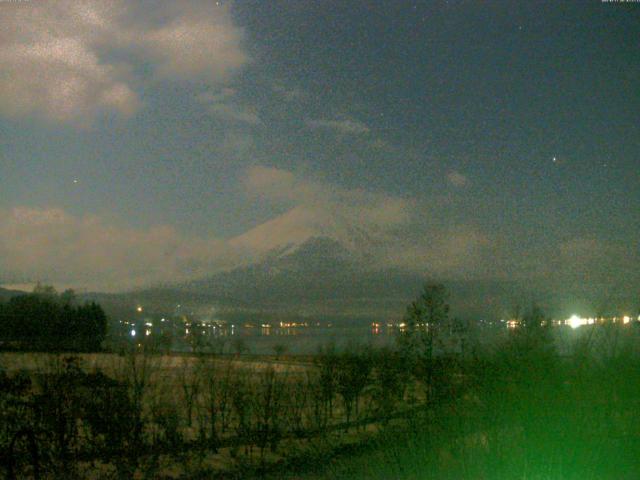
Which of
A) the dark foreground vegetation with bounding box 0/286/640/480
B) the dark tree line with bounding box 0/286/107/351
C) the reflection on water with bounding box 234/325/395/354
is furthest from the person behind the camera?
the reflection on water with bounding box 234/325/395/354

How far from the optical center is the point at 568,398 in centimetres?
730

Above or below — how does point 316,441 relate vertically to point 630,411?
below

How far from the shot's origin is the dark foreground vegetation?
6961 mm

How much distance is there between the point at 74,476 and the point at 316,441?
17.7 feet

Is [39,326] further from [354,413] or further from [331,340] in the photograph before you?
[354,413]

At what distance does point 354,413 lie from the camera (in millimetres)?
21500

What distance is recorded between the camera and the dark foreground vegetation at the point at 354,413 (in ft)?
22.8

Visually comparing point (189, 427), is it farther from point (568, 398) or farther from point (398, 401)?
point (568, 398)

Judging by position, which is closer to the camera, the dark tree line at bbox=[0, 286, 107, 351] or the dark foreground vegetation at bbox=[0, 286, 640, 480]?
the dark foreground vegetation at bbox=[0, 286, 640, 480]

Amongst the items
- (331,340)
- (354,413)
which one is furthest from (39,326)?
(354,413)

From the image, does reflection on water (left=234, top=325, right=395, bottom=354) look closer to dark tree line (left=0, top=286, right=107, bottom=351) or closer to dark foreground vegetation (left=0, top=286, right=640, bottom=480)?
dark foreground vegetation (left=0, top=286, right=640, bottom=480)

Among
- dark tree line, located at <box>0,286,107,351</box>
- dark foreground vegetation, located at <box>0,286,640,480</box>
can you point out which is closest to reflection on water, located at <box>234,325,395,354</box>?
dark foreground vegetation, located at <box>0,286,640,480</box>

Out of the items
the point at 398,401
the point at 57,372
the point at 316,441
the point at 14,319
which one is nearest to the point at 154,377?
the point at 57,372

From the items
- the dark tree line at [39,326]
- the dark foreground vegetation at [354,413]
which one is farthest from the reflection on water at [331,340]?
the dark tree line at [39,326]
